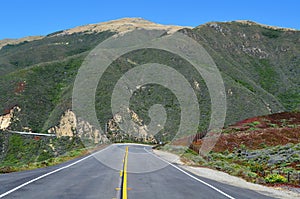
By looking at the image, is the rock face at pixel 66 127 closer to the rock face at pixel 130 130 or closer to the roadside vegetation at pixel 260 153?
the rock face at pixel 130 130

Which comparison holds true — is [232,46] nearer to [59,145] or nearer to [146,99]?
[146,99]

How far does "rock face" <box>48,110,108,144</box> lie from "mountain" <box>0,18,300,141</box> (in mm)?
1334

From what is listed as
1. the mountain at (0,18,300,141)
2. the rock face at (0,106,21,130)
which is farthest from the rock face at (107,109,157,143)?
the rock face at (0,106,21,130)

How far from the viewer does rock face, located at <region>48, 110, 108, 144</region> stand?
233ft

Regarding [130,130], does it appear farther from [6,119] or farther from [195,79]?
[6,119]

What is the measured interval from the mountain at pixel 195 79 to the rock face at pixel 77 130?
1.33 metres

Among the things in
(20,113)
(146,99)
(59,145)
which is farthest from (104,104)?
(59,145)

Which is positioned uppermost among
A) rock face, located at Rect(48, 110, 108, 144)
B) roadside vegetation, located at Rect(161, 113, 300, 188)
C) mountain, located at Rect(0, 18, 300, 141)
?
mountain, located at Rect(0, 18, 300, 141)

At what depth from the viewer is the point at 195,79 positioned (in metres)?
93.5

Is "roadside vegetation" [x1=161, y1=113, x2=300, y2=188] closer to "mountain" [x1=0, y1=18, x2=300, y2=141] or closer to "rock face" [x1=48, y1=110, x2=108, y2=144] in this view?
"mountain" [x1=0, y1=18, x2=300, y2=141]

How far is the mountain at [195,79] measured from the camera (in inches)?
3076

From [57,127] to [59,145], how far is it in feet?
47.8

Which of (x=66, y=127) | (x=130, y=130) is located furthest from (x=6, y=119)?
(x=130, y=130)

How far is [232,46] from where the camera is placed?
14300 cm
